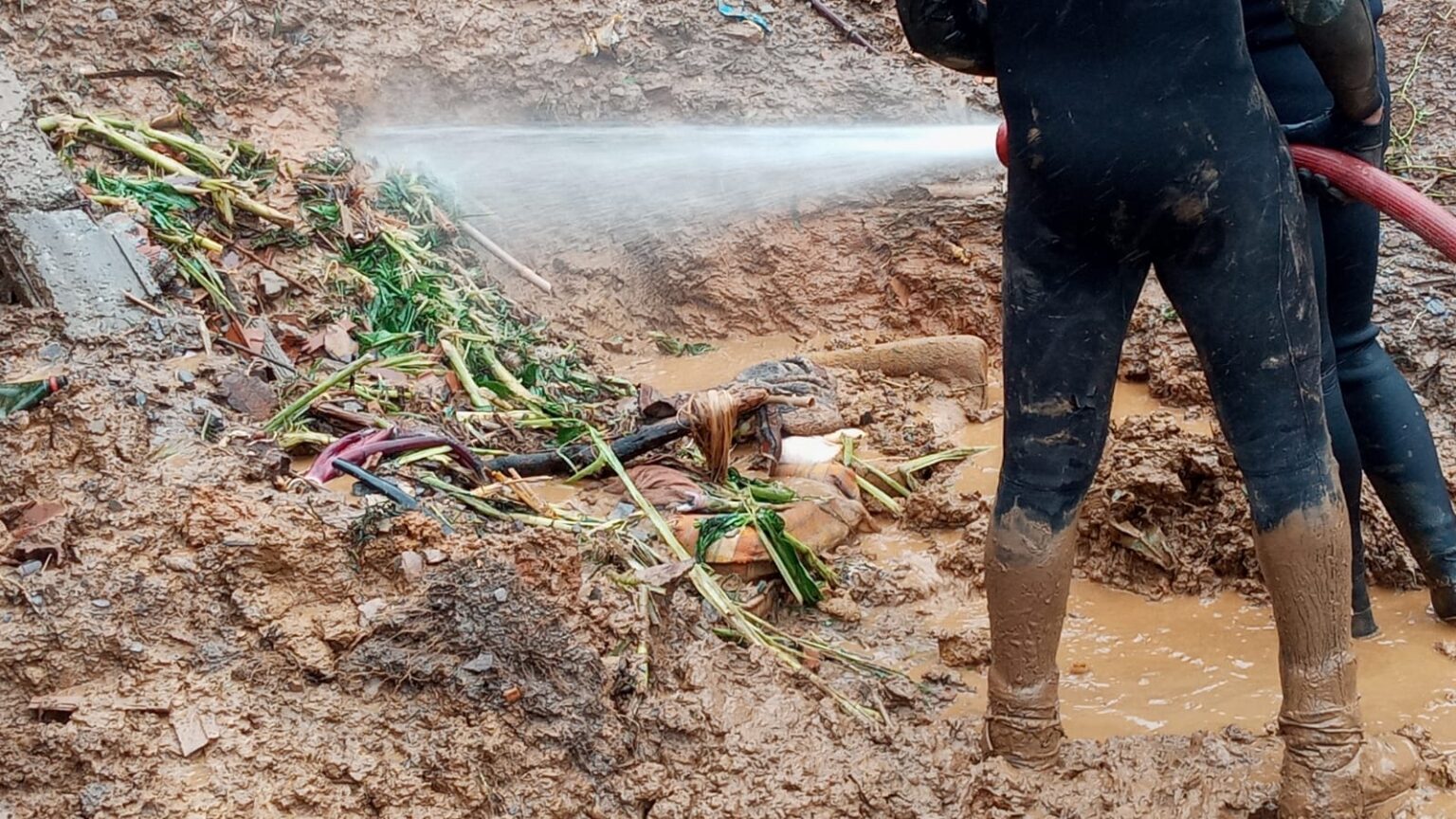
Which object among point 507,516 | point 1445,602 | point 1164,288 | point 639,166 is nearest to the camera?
point 1164,288

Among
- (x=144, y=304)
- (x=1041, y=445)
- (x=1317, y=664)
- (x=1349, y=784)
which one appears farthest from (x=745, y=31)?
(x=1349, y=784)

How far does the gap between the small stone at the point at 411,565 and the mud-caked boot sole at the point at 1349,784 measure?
70.2 inches

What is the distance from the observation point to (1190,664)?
3365 millimetres

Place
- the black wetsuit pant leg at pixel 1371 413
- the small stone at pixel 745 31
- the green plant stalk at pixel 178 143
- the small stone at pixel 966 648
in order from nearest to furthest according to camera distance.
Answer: the black wetsuit pant leg at pixel 1371 413 → the small stone at pixel 966 648 → the green plant stalk at pixel 178 143 → the small stone at pixel 745 31

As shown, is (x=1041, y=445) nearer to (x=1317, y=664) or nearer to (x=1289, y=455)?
(x=1289, y=455)

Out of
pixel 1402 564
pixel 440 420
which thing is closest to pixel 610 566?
pixel 440 420

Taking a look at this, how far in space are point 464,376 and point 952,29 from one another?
118 inches

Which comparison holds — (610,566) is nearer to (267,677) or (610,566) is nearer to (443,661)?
(443,661)

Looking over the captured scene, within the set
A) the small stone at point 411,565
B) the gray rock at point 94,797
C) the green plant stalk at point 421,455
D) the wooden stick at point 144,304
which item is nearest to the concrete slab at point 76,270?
the wooden stick at point 144,304

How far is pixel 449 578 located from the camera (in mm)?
2861

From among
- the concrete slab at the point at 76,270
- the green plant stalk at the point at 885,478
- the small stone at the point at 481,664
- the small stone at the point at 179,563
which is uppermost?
the small stone at the point at 179,563

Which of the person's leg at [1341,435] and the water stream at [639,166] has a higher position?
the person's leg at [1341,435]

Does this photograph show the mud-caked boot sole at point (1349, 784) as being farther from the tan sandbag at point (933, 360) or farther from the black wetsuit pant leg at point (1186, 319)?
the tan sandbag at point (933, 360)

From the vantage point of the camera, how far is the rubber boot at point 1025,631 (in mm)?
2549
